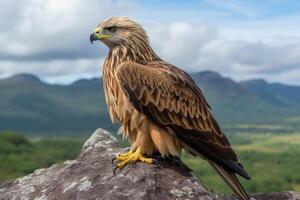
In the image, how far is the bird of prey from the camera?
10.4 metres

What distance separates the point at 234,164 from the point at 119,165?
2021 millimetres

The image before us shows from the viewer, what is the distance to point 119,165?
9977 mm

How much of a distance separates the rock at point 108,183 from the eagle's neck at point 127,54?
168 centimetres

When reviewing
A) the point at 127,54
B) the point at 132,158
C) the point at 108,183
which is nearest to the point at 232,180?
the point at 132,158

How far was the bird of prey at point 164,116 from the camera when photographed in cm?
1040

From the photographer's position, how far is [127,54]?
36.9ft

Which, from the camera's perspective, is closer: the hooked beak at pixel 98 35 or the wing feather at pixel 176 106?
the wing feather at pixel 176 106

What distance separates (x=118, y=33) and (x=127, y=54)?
49 centimetres

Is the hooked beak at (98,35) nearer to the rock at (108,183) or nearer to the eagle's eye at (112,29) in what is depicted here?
the eagle's eye at (112,29)

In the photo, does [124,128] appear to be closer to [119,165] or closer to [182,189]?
[119,165]

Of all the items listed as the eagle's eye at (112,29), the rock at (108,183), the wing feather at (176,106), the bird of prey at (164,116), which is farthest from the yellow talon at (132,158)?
the eagle's eye at (112,29)

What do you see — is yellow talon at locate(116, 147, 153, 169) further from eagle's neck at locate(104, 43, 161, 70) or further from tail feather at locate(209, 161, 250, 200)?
eagle's neck at locate(104, 43, 161, 70)

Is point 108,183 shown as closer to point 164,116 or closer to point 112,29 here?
point 164,116

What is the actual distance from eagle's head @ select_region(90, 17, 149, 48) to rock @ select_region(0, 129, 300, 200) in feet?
6.80
